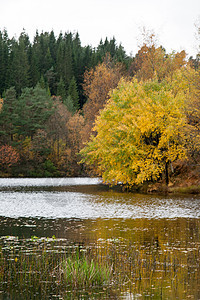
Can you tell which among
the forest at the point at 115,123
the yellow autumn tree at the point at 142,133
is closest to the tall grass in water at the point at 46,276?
the forest at the point at 115,123

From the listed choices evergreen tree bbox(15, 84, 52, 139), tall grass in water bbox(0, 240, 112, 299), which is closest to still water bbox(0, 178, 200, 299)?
tall grass in water bbox(0, 240, 112, 299)

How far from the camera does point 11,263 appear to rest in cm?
1238

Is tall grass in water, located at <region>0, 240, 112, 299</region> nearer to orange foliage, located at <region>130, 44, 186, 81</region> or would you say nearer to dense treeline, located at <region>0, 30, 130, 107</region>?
orange foliage, located at <region>130, 44, 186, 81</region>

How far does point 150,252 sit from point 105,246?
1.69 metres

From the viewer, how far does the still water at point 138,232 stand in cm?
1080

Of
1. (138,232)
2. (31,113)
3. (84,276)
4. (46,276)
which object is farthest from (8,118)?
(84,276)

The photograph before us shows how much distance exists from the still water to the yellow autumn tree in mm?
9965

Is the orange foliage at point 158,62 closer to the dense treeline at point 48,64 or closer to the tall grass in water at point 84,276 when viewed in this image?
the tall grass in water at point 84,276

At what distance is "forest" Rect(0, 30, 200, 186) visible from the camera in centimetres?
4297

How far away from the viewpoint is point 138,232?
19016mm

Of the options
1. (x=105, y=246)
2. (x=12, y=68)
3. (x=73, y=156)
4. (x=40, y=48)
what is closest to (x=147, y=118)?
(x=105, y=246)

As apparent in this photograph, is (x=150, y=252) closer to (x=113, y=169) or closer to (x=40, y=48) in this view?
(x=113, y=169)

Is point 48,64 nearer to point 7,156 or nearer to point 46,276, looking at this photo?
point 7,156

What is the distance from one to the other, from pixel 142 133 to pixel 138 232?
→ 2538 centimetres
